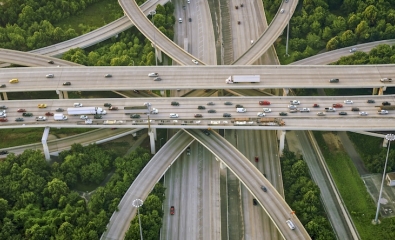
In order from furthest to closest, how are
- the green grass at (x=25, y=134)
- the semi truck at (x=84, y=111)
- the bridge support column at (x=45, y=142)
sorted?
the green grass at (x=25, y=134), the semi truck at (x=84, y=111), the bridge support column at (x=45, y=142)

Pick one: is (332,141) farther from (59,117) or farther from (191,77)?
(59,117)

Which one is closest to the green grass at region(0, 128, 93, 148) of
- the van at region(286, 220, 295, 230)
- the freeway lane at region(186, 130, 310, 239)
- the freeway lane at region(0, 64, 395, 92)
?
the freeway lane at region(0, 64, 395, 92)

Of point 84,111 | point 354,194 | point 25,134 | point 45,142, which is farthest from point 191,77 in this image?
point 354,194

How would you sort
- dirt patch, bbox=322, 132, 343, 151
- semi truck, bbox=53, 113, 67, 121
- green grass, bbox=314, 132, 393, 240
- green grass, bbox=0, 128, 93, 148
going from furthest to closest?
1. green grass, bbox=0, 128, 93, 148
2. dirt patch, bbox=322, 132, 343, 151
3. semi truck, bbox=53, 113, 67, 121
4. green grass, bbox=314, 132, 393, 240

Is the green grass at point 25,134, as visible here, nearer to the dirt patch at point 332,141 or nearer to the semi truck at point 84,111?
the semi truck at point 84,111

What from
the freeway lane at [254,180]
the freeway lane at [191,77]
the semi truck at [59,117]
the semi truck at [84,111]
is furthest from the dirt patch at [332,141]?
the semi truck at [59,117]

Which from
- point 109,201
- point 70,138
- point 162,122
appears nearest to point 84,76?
point 70,138

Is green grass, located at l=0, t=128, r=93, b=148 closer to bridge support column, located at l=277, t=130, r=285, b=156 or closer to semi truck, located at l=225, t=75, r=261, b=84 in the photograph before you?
semi truck, located at l=225, t=75, r=261, b=84
